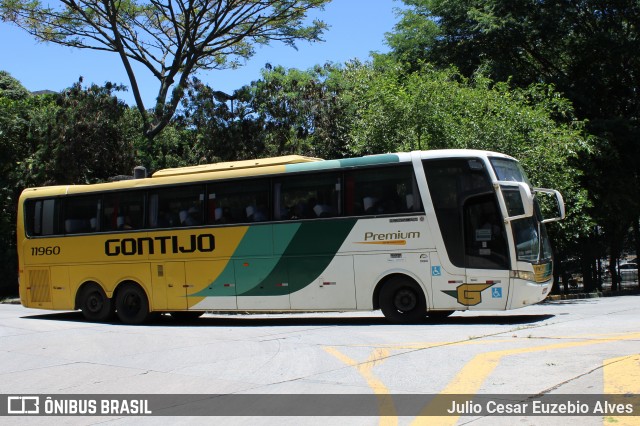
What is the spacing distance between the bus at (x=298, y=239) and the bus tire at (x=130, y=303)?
3 centimetres

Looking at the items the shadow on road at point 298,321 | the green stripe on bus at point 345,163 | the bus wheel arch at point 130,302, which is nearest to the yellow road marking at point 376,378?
the shadow on road at point 298,321

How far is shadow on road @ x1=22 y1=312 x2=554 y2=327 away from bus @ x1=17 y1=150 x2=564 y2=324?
0.45 metres

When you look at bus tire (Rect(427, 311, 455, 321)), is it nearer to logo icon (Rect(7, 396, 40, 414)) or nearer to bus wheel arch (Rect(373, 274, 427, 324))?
bus wheel arch (Rect(373, 274, 427, 324))

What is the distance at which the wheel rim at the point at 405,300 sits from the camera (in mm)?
14062

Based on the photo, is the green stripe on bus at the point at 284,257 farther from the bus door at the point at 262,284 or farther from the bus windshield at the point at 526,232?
the bus windshield at the point at 526,232

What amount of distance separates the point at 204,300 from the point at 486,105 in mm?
11712

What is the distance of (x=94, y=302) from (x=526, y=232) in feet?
36.1

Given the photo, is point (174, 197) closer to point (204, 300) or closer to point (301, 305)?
point (204, 300)

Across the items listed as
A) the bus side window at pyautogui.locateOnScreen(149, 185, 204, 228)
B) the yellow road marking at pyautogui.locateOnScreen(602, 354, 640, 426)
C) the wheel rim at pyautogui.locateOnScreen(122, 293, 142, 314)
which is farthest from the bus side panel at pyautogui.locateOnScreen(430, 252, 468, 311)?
the wheel rim at pyautogui.locateOnScreen(122, 293, 142, 314)

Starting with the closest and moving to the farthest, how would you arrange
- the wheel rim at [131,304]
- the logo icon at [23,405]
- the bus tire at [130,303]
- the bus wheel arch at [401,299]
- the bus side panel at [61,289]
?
the logo icon at [23,405], the bus wheel arch at [401,299], the bus tire at [130,303], the wheel rim at [131,304], the bus side panel at [61,289]

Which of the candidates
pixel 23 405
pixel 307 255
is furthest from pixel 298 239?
pixel 23 405

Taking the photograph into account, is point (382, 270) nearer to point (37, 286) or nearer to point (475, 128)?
point (475, 128)

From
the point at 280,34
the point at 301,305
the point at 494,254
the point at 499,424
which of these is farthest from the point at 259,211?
the point at 280,34

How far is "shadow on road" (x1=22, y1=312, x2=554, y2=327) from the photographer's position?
46.8 feet
